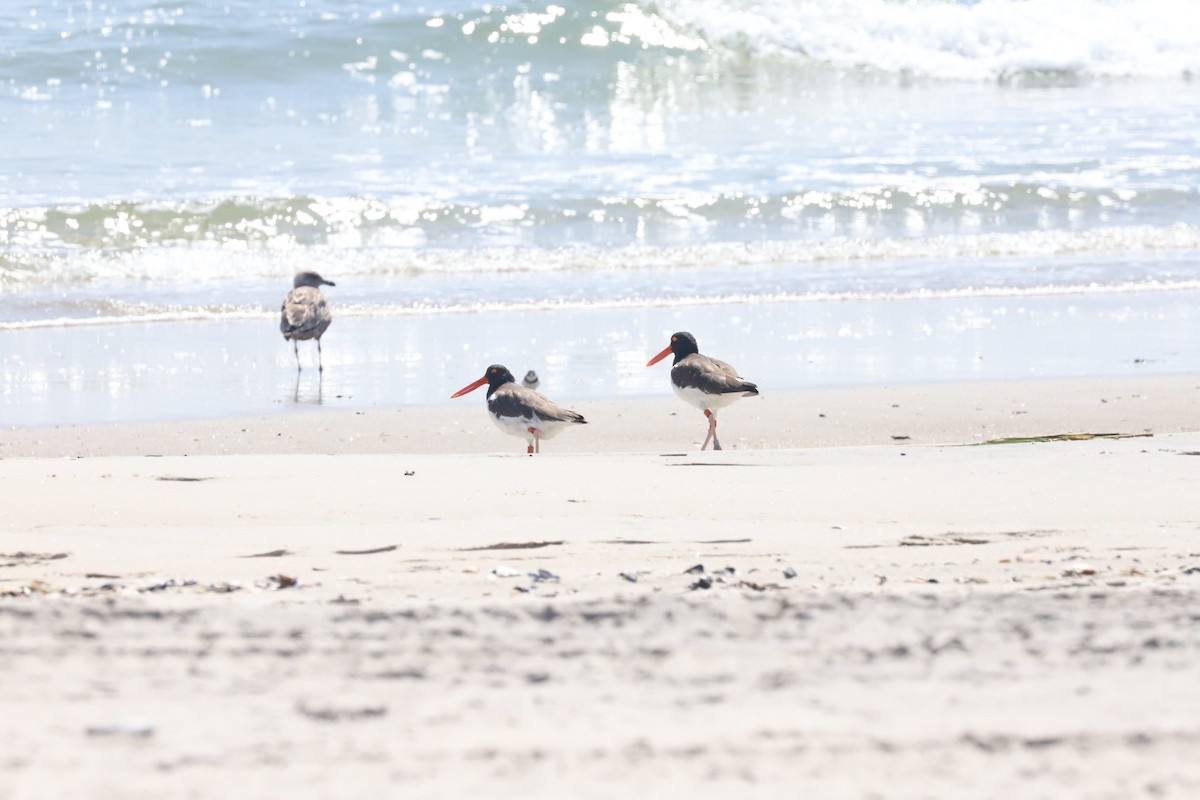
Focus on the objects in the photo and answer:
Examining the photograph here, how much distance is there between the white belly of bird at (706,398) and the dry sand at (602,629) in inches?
64.2

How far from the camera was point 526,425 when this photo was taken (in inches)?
291

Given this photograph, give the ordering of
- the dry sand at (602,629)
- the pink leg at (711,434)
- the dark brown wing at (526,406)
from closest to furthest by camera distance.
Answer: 1. the dry sand at (602,629)
2. the pink leg at (711,434)
3. the dark brown wing at (526,406)

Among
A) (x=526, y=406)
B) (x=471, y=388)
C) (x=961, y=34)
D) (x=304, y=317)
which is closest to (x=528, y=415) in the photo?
(x=526, y=406)

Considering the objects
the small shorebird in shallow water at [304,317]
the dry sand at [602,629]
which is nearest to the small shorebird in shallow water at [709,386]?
the dry sand at [602,629]

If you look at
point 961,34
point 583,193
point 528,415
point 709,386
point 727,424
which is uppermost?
point 961,34

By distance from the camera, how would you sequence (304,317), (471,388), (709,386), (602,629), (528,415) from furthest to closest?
(304,317) < (471,388) < (709,386) < (528,415) < (602,629)

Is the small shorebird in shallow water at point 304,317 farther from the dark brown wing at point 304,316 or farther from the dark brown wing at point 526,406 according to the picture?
the dark brown wing at point 526,406

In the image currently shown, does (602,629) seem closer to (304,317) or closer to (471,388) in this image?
(471,388)

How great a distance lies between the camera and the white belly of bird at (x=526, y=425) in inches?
291

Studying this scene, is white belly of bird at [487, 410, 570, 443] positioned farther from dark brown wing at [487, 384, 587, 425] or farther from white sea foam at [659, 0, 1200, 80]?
white sea foam at [659, 0, 1200, 80]

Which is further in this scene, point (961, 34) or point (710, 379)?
point (961, 34)

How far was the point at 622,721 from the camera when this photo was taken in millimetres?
2787

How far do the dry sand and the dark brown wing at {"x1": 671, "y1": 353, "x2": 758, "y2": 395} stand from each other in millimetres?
1622

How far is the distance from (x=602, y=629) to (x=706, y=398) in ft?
14.3
